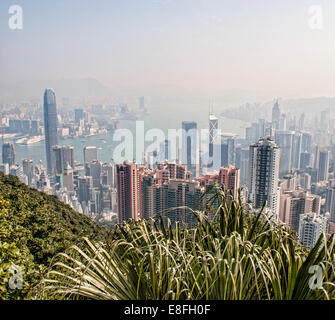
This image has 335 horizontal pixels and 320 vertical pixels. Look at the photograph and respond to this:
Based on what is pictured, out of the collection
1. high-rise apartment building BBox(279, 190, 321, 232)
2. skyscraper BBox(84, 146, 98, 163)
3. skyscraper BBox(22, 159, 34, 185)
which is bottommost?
high-rise apartment building BBox(279, 190, 321, 232)

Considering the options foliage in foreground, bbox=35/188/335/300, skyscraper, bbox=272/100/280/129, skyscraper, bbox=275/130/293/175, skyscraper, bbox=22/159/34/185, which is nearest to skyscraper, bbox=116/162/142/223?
skyscraper, bbox=22/159/34/185

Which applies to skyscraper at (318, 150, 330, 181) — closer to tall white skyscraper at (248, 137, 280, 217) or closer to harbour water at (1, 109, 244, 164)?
tall white skyscraper at (248, 137, 280, 217)

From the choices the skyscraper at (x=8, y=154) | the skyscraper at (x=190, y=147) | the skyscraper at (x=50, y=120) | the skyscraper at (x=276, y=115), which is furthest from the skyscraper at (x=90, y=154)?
the skyscraper at (x=276, y=115)

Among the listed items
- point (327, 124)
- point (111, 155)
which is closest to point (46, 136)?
point (111, 155)

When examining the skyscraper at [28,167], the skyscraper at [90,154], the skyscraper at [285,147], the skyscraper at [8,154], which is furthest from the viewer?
the skyscraper at [28,167]

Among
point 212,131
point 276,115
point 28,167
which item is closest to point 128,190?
point 28,167

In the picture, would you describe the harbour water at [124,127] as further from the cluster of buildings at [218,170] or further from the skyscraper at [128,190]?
the skyscraper at [128,190]
